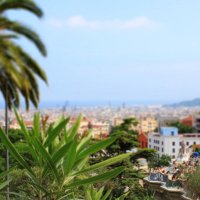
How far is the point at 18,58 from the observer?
866 cm

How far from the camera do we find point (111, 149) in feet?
63.2

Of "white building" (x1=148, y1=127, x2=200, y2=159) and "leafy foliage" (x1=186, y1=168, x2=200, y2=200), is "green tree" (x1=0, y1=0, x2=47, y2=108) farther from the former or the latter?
"white building" (x1=148, y1=127, x2=200, y2=159)

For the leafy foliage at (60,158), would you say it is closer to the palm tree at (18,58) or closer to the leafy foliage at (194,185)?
the palm tree at (18,58)

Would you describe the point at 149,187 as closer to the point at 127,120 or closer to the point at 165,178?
the point at 165,178

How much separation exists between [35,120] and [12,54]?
322cm

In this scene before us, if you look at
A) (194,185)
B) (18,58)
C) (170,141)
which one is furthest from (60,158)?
(170,141)

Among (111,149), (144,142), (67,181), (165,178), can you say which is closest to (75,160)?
(67,181)

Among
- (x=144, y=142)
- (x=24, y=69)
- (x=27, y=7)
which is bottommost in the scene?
(x=144, y=142)

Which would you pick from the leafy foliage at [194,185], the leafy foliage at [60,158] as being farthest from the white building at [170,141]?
the leafy foliage at [60,158]

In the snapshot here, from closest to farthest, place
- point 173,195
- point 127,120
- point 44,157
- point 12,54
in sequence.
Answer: point 44,157 → point 12,54 → point 173,195 → point 127,120

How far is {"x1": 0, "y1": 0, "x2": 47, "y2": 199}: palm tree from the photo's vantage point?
8398 mm

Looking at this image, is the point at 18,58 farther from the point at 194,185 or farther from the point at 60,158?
the point at 194,185

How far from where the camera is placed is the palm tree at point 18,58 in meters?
Answer: 8.40

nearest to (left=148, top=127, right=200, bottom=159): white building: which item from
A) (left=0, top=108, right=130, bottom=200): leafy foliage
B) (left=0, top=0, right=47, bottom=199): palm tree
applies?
(left=0, top=0, right=47, bottom=199): palm tree
